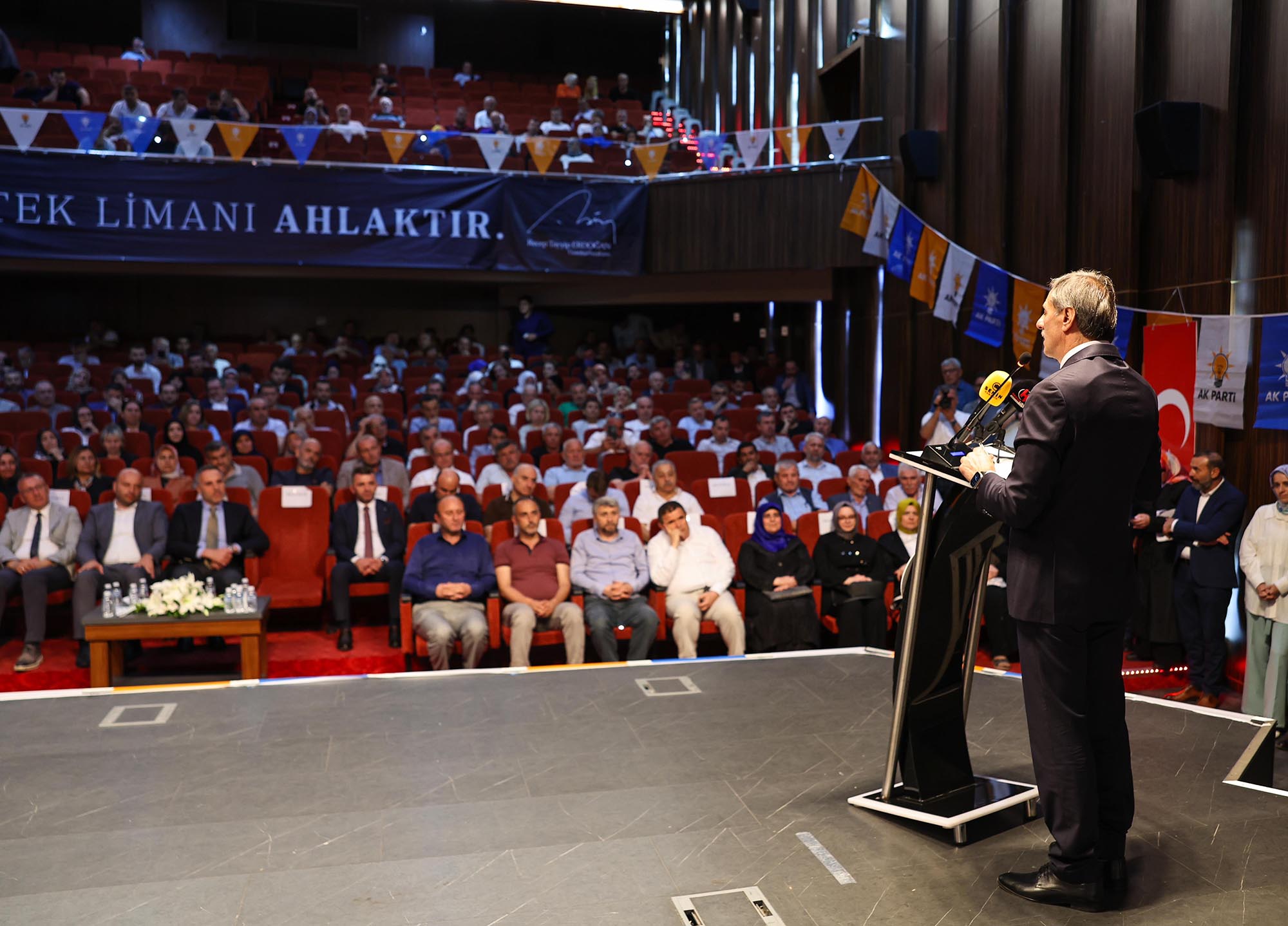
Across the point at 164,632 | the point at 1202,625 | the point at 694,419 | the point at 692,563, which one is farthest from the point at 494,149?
the point at 1202,625

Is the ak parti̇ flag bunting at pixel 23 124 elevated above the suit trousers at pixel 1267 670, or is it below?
above

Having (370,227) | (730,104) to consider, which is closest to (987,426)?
(370,227)

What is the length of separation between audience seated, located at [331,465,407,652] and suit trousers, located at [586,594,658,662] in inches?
Result: 41.5

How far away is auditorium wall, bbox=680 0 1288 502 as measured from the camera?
5.01 meters

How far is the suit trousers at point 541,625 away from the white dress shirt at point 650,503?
3.41 feet

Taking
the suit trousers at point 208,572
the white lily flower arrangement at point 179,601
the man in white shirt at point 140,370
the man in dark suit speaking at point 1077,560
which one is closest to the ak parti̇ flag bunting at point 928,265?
the suit trousers at point 208,572

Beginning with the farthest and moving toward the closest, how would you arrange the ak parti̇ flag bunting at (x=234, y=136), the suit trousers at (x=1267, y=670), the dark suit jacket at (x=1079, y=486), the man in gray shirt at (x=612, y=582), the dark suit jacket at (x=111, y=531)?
1. the ak parti̇ flag bunting at (x=234, y=136)
2. the dark suit jacket at (x=111, y=531)
3. the man in gray shirt at (x=612, y=582)
4. the suit trousers at (x=1267, y=670)
5. the dark suit jacket at (x=1079, y=486)

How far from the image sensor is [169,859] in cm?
224

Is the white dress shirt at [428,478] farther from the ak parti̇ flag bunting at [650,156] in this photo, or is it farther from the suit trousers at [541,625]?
the ak parti̇ flag bunting at [650,156]

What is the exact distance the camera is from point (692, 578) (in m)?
4.96

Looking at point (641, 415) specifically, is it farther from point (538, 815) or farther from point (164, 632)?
point (538, 815)

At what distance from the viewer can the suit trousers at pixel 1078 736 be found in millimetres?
1967

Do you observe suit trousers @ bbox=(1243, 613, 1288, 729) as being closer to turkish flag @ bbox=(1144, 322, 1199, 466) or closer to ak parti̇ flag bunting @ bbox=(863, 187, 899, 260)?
turkish flag @ bbox=(1144, 322, 1199, 466)

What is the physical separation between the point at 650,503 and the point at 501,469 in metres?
1.03
